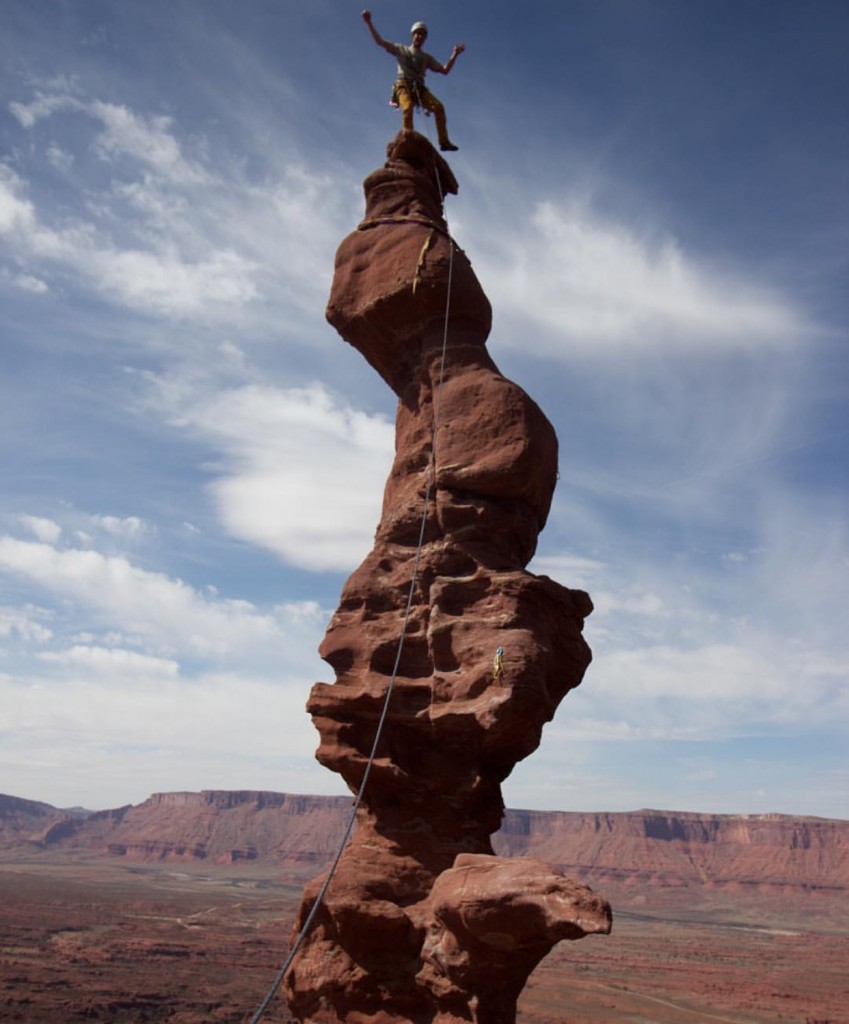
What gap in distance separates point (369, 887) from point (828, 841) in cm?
16334

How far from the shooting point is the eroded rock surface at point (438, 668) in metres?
10.2

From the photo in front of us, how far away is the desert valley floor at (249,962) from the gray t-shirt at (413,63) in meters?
39.5

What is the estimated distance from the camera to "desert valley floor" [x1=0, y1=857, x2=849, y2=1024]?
42.7 metres

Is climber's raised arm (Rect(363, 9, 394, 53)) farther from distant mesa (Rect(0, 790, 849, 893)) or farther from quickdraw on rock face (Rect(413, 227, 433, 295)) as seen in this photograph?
distant mesa (Rect(0, 790, 849, 893))

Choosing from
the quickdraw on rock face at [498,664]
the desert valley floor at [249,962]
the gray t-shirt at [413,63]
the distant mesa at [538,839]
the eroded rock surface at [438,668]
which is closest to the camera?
the eroded rock surface at [438,668]

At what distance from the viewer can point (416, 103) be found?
1575 centimetres

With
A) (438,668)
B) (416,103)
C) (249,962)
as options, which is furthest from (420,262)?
(249,962)

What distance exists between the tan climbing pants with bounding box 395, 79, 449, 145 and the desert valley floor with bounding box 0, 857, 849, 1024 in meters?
38.9

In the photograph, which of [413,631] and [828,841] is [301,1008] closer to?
[413,631]

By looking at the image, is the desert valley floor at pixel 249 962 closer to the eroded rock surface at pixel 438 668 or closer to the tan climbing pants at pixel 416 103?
the eroded rock surface at pixel 438 668

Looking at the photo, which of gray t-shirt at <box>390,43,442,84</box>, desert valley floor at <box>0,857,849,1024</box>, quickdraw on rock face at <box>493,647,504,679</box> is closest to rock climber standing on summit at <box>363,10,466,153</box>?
gray t-shirt at <box>390,43,442,84</box>

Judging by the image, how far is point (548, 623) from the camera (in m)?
12.5

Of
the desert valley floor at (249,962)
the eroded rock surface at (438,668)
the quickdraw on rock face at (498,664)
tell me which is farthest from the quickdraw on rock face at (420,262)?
the desert valley floor at (249,962)

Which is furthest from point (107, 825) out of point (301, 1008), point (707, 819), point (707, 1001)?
point (301, 1008)
